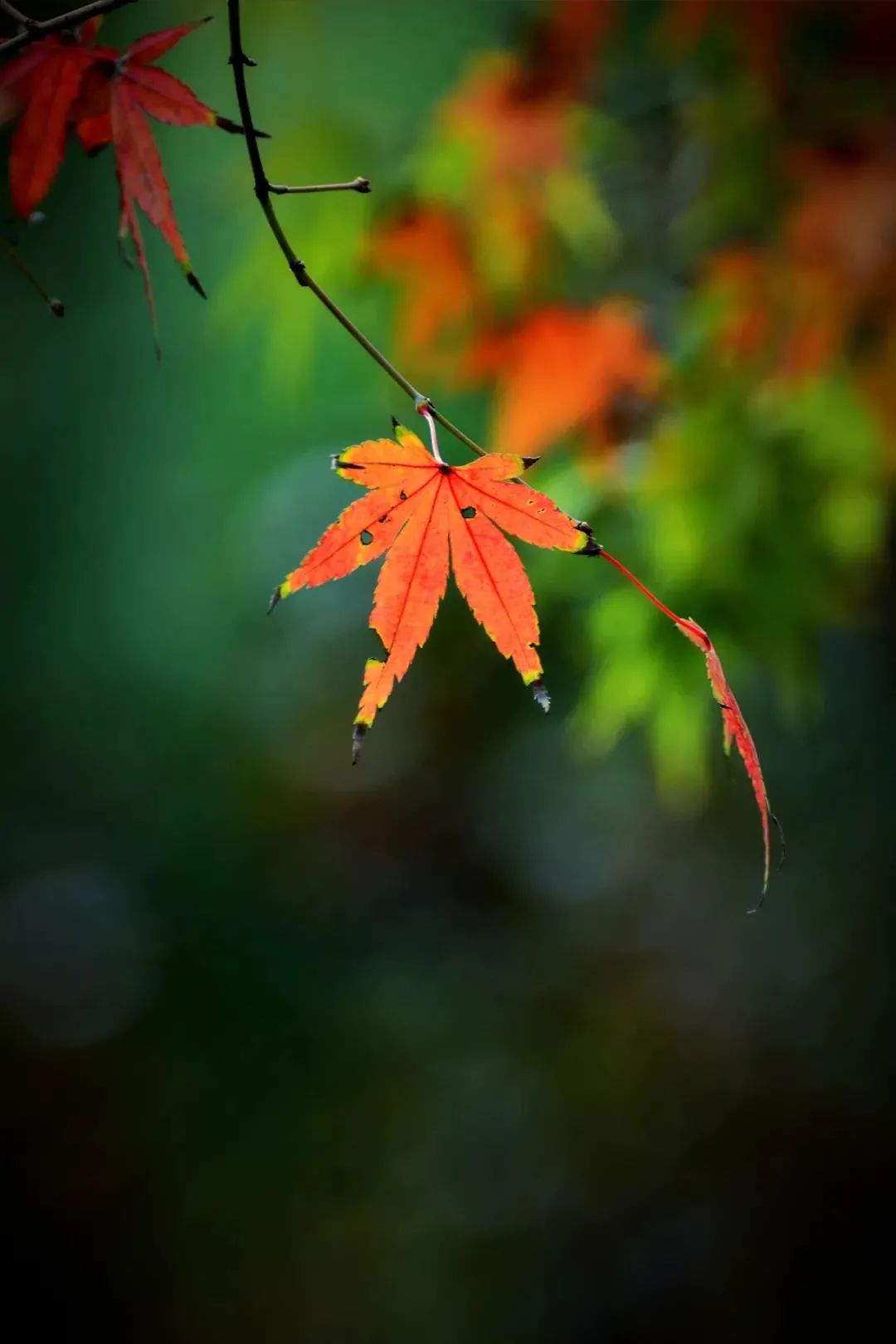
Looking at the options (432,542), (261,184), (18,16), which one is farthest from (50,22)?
(432,542)

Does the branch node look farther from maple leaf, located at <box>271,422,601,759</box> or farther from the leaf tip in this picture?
the leaf tip

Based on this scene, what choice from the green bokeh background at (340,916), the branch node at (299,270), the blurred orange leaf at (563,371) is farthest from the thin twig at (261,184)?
the green bokeh background at (340,916)

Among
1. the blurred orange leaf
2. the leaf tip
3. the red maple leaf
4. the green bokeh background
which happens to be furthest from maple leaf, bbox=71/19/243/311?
the green bokeh background

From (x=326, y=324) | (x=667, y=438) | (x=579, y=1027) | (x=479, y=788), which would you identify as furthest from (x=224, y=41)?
(x=579, y=1027)

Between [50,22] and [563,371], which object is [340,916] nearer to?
[563,371]

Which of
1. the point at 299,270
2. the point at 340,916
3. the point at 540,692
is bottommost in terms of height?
the point at 340,916

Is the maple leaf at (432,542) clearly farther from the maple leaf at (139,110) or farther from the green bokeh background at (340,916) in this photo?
the green bokeh background at (340,916)
